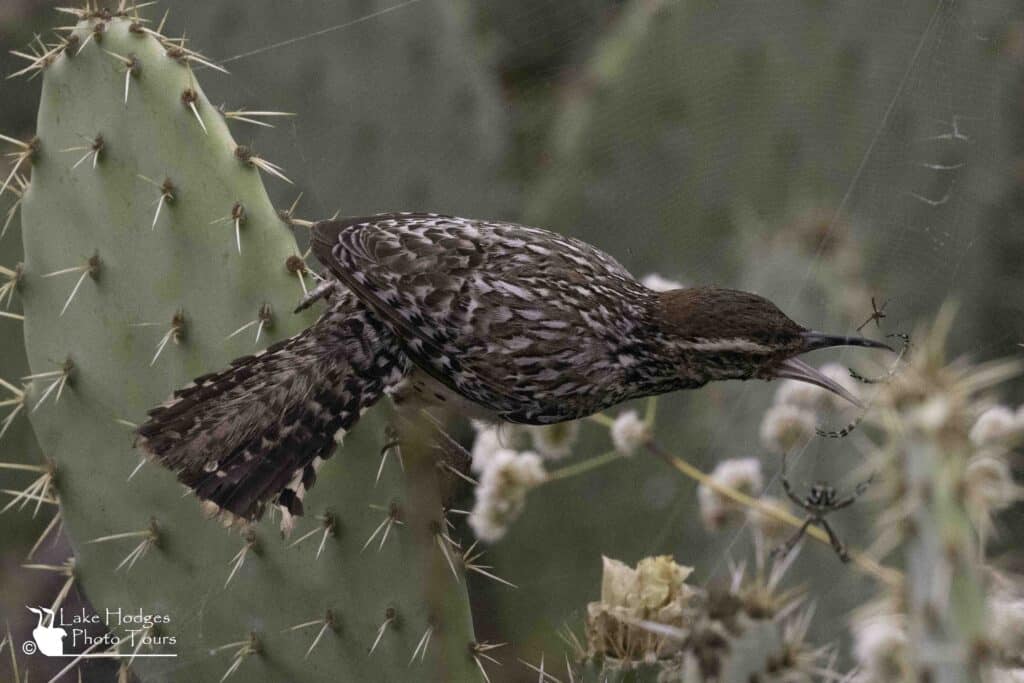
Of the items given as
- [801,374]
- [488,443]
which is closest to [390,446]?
[488,443]

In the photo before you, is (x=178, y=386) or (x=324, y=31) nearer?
(x=178, y=386)

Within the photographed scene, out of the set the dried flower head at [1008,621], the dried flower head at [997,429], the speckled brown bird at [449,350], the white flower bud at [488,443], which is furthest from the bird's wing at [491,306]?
the dried flower head at [1008,621]

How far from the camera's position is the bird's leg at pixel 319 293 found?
38.3 inches

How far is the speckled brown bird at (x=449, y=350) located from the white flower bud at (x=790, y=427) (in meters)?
0.12

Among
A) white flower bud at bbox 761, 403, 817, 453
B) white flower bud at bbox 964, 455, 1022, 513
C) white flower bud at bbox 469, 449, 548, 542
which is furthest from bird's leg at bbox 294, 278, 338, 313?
white flower bud at bbox 964, 455, 1022, 513

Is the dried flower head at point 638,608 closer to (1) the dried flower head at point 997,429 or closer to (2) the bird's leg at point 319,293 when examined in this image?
(1) the dried flower head at point 997,429

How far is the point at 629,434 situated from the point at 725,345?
223 mm

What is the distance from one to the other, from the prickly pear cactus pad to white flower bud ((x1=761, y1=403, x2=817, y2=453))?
0.36m

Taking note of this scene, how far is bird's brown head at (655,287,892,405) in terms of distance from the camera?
0.91 metres

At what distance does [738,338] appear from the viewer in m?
0.94

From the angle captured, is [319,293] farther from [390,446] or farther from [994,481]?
[994,481]

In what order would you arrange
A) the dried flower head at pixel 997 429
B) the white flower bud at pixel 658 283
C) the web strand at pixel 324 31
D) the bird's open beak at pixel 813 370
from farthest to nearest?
the web strand at pixel 324 31 < the white flower bud at pixel 658 283 < the bird's open beak at pixel 813 370 < the dried flower head at pixel 997 429

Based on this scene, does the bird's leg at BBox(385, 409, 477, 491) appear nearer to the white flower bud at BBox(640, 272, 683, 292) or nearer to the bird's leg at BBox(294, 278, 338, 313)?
the bird's leg at BBox(294, 278, 338, 313)

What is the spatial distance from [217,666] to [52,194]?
1.49ft
